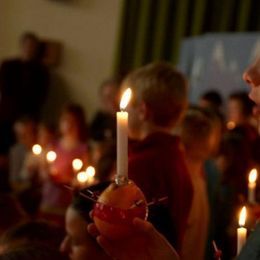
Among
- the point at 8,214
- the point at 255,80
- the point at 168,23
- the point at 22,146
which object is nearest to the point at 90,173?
the point at 8,214

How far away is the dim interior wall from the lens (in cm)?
653

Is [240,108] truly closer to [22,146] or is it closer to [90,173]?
[22,146]

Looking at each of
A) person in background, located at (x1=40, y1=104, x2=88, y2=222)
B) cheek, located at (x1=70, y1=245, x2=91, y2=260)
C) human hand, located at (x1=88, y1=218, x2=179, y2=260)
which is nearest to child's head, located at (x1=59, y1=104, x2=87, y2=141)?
person in background, located at (x1=40, y1=104, x2=88, y2=222)

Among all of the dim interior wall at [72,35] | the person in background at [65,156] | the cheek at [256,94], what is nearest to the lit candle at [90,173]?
the person in background at [65,156]

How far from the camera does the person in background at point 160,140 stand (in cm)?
154

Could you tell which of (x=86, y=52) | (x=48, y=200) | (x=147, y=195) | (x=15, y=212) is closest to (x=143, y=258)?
(x=147, y=195)

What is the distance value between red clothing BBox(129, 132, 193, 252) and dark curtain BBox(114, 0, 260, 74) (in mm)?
4120

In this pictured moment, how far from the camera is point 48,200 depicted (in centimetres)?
319

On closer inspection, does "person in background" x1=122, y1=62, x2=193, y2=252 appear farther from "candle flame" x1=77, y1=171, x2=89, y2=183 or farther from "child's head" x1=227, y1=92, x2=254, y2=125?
"child's head" x1=227, y1=92, x2=254, y2=125

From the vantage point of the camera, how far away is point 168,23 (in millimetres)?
6008

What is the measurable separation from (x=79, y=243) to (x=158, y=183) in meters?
0.24

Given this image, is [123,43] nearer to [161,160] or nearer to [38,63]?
[38,63]

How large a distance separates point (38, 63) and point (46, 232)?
4.76 m

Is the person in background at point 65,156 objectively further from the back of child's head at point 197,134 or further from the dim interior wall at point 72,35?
the dim interior wall at point 72,35
